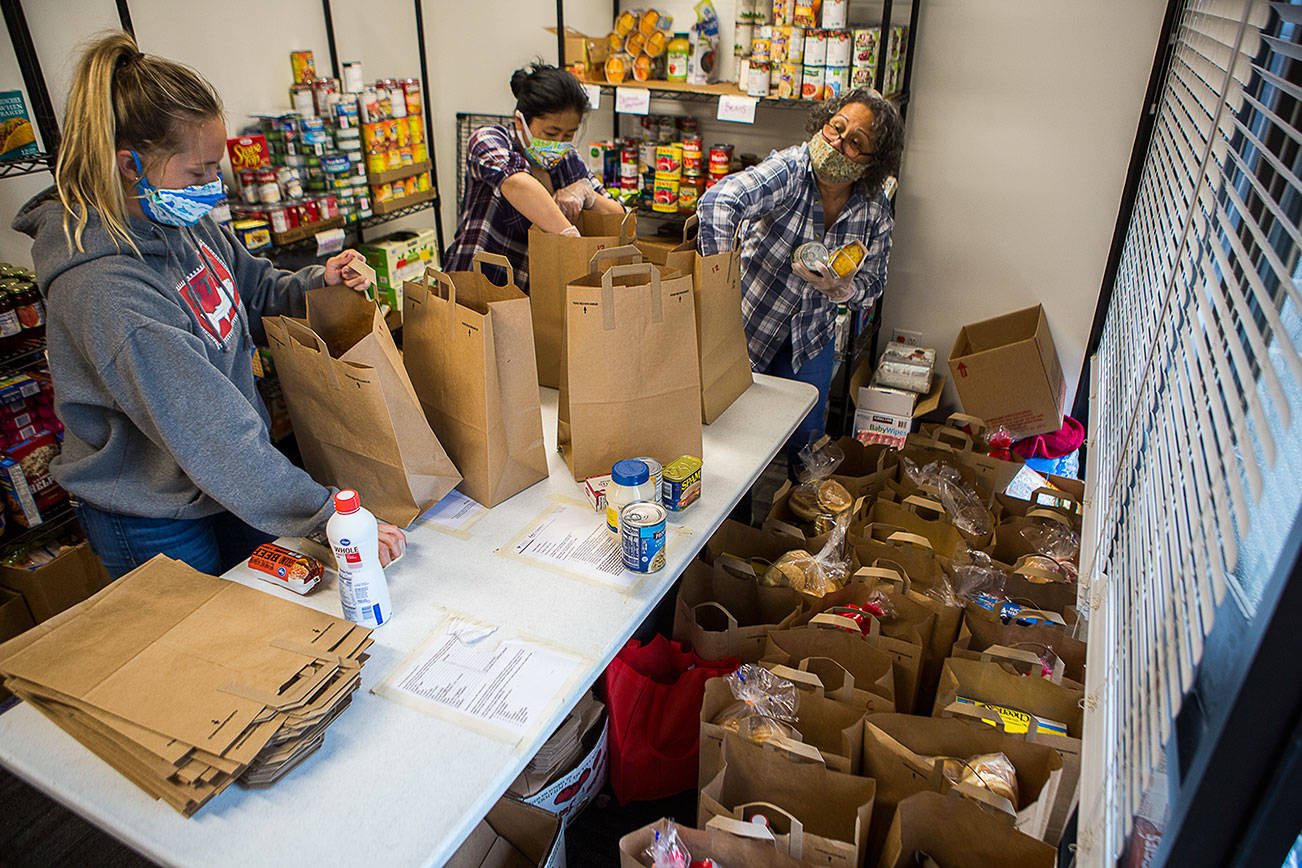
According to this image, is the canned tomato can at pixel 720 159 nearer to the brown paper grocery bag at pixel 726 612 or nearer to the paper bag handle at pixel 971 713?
the brown paper grocery bag at pixel 726 612

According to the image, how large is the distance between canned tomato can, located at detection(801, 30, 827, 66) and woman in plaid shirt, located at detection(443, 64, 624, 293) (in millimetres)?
942

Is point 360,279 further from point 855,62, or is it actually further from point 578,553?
point 855,62

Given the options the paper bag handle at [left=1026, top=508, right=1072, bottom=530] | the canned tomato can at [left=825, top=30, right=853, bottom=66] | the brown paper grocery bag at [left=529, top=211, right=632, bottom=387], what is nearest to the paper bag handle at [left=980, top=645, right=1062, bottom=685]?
the paper bag handle at [left=1026, top=508, right=1072, bottom=530]

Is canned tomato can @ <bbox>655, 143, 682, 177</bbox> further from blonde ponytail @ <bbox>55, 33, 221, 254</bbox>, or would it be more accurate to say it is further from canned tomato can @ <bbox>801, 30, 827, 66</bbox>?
blonde ponytail @ <bbox>55, 33, 221, 254</bbox>

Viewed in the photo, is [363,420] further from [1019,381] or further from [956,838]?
[1019,381]

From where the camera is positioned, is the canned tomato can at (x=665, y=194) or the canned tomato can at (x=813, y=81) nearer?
the canned tomato can at (x=813, y=81)

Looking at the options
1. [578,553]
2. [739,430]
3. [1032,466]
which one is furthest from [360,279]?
[1032,466]

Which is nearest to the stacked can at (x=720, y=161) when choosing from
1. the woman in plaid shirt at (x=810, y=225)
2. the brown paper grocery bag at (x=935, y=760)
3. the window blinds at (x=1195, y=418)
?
the woman in plaid shirt at (x=810, y=225)

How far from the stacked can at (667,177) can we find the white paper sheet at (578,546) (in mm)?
2122

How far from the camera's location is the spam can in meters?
1.61

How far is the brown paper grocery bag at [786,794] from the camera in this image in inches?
53.3

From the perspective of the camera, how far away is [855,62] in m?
2.82

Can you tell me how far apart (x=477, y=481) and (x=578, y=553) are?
0.93 ft

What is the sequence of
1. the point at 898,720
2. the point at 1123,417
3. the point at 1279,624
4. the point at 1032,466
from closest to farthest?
the point at 1279,624, the point at 898,720, the point at 1123,417, the point at 1032,466
